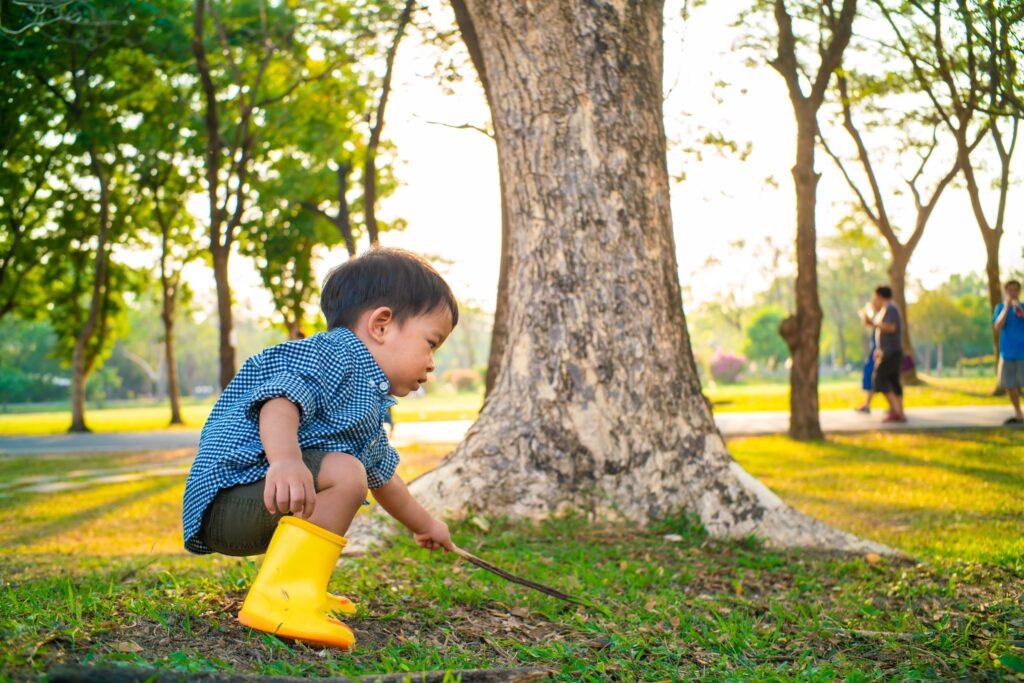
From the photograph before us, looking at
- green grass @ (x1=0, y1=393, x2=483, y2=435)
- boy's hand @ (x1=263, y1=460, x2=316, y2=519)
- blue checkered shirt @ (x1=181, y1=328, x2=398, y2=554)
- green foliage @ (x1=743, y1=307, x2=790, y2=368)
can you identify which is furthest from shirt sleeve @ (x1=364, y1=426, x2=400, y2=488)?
green foliage @ (x1=743, y1=307, x2=790, y2=368)

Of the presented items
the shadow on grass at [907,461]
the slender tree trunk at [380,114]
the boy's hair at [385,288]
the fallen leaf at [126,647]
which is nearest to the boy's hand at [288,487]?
the fallen leaf at [126,647]

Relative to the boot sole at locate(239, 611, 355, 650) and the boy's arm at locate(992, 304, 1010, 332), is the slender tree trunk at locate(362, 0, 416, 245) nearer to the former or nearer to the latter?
the boy's arm at locate(992, 304, 1010, 332)

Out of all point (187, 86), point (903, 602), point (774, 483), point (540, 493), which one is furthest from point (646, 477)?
point (187, 86)

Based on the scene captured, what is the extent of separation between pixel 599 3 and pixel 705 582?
3347 millimetres

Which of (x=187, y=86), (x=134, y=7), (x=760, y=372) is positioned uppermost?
(x=187, y=86)

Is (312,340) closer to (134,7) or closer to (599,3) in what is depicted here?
(599,3)

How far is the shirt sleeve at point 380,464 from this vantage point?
3.18m

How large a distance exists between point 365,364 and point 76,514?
6.54m

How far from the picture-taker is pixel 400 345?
3.02 metres

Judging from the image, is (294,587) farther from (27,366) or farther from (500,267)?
(27,366)

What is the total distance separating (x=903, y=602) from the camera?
385cm

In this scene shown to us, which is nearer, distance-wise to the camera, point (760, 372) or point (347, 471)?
point (347, 471)

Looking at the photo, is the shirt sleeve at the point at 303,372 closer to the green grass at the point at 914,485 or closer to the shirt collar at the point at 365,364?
the shirt collar at the point at 365,364

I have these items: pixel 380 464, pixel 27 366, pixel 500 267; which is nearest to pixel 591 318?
pixel 380 464
